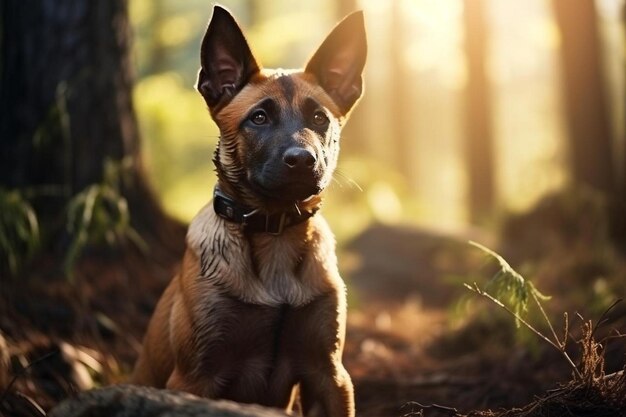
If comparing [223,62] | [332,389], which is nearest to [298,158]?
[223,62]

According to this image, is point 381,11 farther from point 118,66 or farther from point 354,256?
point 118,66

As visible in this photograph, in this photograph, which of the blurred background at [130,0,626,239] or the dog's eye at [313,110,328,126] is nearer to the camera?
the dog's eye at [313,110,328,126]

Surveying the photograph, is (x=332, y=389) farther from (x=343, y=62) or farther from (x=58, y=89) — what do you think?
(x=58, y=89)

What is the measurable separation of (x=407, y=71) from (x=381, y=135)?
950cm

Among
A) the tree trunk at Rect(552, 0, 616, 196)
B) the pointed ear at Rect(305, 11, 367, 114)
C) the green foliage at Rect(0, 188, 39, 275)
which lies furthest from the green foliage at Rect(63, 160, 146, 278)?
the tree trunk at Rect(552, 0, 616, 196)

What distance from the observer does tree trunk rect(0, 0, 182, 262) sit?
250 inches

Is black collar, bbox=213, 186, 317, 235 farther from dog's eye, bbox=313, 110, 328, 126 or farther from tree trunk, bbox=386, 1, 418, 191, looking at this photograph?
tree trunk, bbox=386, 1, 418, 191

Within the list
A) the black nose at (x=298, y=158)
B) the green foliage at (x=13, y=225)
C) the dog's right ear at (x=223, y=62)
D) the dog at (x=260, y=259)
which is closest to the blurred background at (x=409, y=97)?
the dog's right ear at (x=223, y=62)

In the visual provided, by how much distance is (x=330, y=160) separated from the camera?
4.07 metres

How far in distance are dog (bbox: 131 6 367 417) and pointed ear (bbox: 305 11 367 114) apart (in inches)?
5.3

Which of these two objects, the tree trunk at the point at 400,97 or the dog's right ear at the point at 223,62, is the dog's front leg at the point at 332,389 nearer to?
the dog's right ear at the point at 223,62

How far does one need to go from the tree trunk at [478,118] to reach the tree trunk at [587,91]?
5612 mm

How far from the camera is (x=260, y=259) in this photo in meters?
3.94

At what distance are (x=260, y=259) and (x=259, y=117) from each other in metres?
0.68
